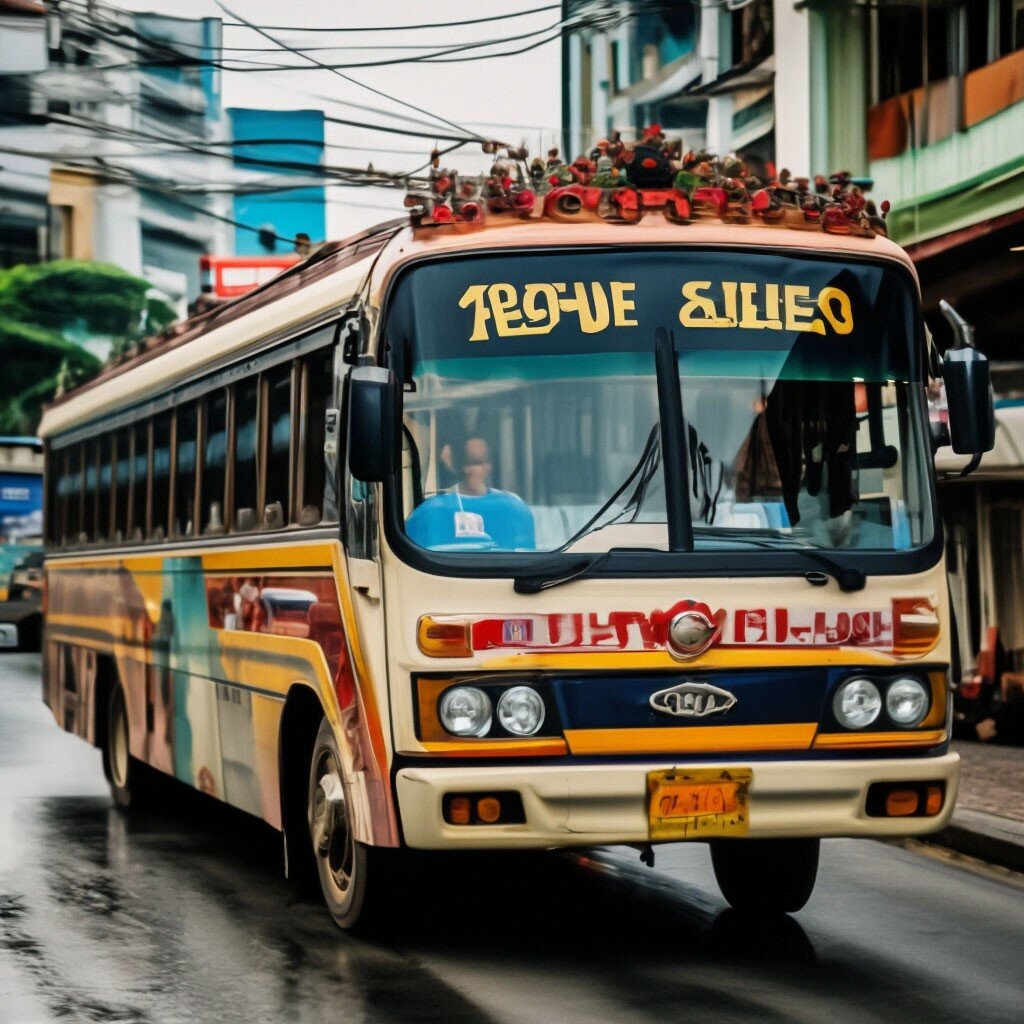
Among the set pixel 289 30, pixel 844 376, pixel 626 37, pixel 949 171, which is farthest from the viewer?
pixel 626 37

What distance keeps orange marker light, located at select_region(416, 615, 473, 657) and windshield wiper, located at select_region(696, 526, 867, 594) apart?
3.03 feet

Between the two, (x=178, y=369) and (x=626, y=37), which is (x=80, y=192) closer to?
(x=626, y=37)

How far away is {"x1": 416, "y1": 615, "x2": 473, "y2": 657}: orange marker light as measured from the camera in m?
7.59

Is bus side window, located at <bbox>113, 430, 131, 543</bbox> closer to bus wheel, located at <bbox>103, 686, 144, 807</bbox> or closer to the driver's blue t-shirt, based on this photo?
bus wheel, located at <bbox>103, 686, 144, 807</bbox>

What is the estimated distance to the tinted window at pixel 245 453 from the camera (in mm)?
9945

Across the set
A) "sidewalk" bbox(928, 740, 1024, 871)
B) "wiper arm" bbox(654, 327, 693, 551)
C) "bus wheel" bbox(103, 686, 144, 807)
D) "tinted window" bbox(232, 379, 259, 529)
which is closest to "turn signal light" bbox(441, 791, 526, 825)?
"wiper arm" bbox(654, 327, 693, 551)

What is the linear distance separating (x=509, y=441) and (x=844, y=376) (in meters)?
1.30

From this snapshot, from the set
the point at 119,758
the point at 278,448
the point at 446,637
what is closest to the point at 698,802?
the point at 446,637

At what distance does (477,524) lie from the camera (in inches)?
305

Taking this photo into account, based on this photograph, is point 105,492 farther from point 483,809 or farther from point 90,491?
point 483,809

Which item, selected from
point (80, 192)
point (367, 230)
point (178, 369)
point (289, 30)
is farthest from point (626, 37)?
point (80, 192)

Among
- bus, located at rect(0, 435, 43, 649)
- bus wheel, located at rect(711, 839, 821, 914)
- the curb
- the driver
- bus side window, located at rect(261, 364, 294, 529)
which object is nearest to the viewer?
the driver

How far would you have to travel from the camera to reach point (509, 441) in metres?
7.78

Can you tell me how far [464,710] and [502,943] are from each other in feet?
4.29
